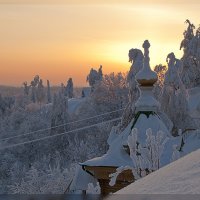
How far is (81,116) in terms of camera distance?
4906 cm

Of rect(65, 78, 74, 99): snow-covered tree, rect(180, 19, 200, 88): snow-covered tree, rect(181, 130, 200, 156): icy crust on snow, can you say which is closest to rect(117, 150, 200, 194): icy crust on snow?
rect(181, 130, 200, 156): icy crust on snow

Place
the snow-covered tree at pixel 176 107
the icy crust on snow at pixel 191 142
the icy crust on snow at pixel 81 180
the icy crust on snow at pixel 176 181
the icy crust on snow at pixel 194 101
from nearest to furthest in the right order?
the icy crust on snow at pixel 176 181
the icy crust on snow at pixel 191 142
the icy crust on snow at pixel 81 180
the snow-covered tree at pixel 176 107
the icy crust on snow at pixel 194 101

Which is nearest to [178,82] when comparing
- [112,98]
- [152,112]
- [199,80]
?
[199,80]

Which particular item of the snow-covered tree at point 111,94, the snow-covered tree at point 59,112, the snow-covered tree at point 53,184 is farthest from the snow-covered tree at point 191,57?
the snow-covered tree at point 53,184

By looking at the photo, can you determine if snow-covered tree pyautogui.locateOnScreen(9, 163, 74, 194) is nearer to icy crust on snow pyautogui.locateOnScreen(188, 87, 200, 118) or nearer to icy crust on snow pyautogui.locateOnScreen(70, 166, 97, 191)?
icy crust on snow pyautogui.locateOnScreen(70, 166, 97, 191)

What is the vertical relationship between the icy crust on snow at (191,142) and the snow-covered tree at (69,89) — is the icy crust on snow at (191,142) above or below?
below

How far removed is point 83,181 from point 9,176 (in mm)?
30492

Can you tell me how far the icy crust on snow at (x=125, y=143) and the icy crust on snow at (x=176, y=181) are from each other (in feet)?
30.0

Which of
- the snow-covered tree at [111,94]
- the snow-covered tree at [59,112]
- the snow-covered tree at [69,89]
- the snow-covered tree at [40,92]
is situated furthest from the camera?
the snow-covered tree at [40,92]

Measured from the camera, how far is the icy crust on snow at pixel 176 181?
295 centimetres

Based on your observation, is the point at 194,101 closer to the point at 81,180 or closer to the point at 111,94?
the point at 111,94

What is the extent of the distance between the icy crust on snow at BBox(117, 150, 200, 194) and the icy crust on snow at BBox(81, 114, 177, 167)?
9156 mm

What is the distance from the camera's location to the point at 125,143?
13.8m

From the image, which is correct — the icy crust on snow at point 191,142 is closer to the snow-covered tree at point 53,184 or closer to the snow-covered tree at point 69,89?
the snow-covered tree at point 53,184
